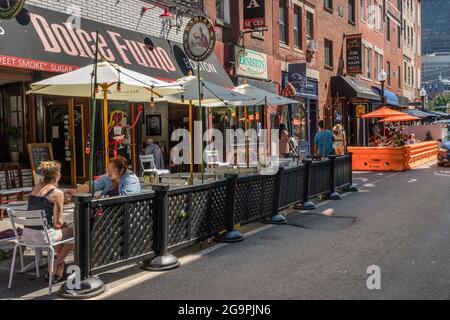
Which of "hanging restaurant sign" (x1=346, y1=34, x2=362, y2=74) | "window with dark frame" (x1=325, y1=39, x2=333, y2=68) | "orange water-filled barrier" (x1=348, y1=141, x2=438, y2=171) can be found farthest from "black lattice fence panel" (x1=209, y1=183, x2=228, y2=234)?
"hanging restaurant sign" (x1=346, y1=34, x2=362, y2=74)

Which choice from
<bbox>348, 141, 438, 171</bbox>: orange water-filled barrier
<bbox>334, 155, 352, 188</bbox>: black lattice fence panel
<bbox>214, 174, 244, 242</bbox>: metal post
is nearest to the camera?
<bbox>214, 174, 244, 242</bbox>: metal post

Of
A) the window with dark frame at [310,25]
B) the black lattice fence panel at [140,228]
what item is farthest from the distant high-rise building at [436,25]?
the black lattice fence panel at [140,228]

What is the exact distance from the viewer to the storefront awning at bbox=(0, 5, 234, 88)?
912 cm

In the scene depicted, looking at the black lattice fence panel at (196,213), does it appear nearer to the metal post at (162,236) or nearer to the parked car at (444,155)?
the metal post at (162,236)

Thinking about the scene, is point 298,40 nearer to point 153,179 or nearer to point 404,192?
point 404,192

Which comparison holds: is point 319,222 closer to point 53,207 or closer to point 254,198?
point 254,198

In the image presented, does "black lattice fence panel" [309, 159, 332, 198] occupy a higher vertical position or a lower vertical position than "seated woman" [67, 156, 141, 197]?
lower

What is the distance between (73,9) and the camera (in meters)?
11.2

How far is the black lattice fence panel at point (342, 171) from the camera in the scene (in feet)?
40.8

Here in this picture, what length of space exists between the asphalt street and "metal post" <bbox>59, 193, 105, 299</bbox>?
21 cm

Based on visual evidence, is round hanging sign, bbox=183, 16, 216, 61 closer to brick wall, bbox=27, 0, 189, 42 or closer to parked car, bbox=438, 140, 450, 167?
brick wall, bbox=27, 0, 189, 42

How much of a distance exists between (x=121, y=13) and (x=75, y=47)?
2.69m

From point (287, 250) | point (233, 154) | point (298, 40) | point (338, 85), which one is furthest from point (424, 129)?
point (287, 250)
